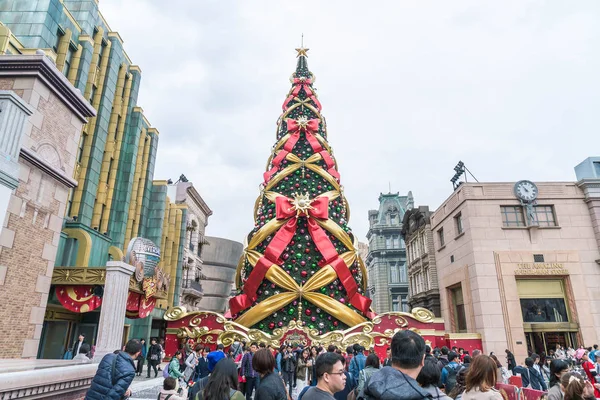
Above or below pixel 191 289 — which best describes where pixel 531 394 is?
below

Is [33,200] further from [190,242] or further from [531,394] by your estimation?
[190,242]

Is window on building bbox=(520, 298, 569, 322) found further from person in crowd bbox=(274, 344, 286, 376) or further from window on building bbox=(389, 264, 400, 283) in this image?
window on building bbox=(389, 264, 400, 283)

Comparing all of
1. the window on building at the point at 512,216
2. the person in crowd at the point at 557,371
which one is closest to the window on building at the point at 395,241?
the window on building at the point at 512,216

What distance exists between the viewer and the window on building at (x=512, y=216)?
1916 centimetres

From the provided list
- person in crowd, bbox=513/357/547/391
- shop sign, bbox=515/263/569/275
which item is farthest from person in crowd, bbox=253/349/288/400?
shop sign, bbox=515/263/569/275

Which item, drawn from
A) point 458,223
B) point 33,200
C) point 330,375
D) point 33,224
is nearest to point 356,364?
point 330,375

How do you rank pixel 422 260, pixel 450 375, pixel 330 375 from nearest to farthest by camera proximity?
1. pixel 330 375
2. pixel 450 375
3. pixel 422 260

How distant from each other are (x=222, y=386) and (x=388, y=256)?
166ft

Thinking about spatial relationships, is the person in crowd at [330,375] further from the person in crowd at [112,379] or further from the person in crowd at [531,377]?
the person in crowd at [531,377]

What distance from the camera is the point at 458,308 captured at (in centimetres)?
2141

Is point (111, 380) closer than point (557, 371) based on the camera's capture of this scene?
No

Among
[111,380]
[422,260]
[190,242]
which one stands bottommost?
[111,380]

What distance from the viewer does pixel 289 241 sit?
12031 millimetres

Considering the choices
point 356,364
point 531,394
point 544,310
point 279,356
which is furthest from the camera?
point 544,310
